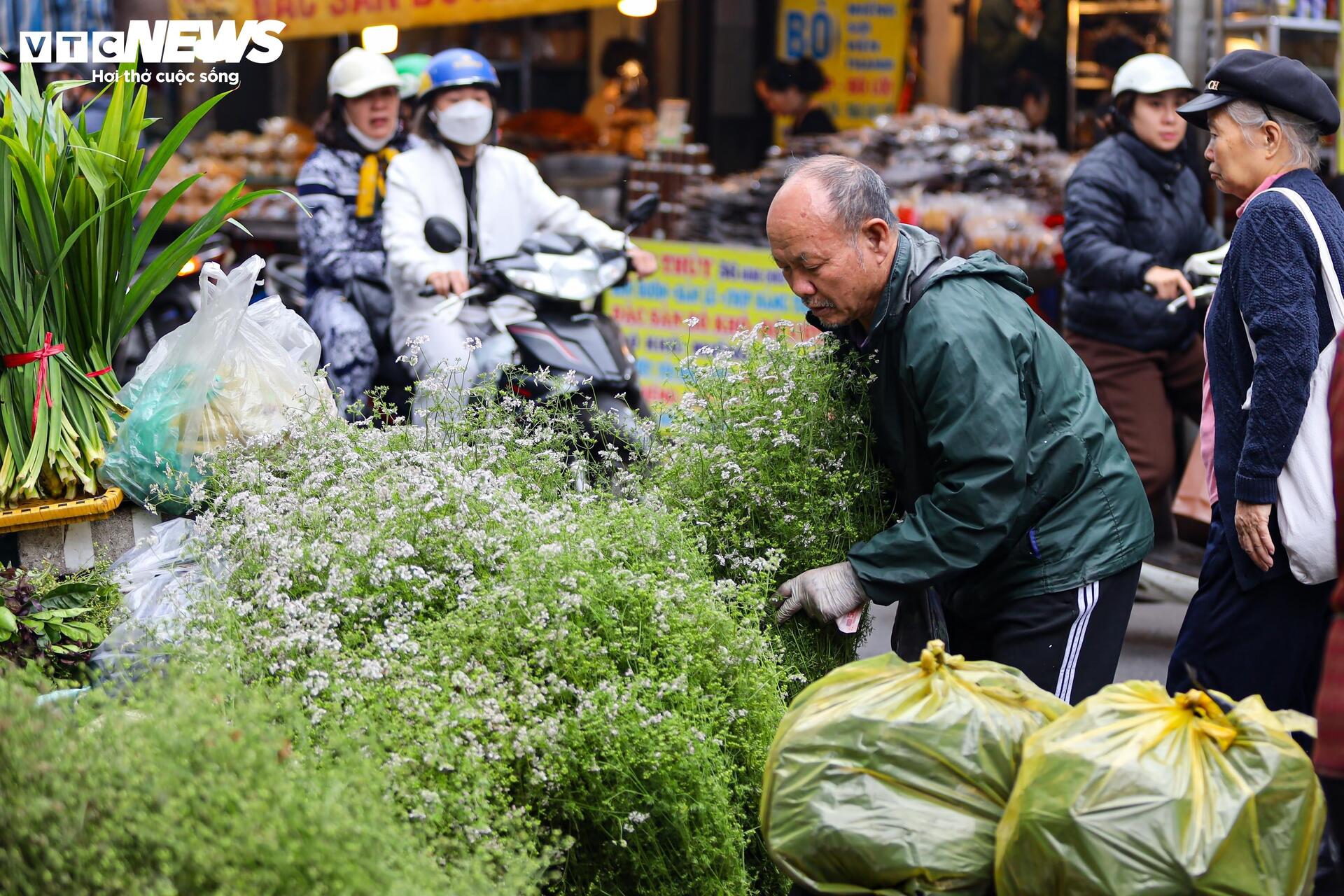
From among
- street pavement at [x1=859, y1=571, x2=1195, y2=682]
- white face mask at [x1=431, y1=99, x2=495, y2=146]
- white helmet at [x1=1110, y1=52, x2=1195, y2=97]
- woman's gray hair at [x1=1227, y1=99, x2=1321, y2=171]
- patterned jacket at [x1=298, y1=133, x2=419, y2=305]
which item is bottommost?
street pavement at [x1=859, y1=571, x2=1195, y2=682]

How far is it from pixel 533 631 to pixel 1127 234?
13.9ft

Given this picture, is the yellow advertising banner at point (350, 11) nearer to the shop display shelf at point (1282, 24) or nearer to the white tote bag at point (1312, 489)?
the shop display shelf at point (1282, 24)

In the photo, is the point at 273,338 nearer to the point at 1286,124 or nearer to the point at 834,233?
the point at 834,233

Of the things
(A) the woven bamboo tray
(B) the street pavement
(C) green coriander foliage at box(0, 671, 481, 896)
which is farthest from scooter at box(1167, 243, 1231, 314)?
(C) green coriander foliage at box(0, 671, 481, 896)

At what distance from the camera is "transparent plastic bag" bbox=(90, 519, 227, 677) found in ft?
7.96

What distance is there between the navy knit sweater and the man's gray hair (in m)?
0.89

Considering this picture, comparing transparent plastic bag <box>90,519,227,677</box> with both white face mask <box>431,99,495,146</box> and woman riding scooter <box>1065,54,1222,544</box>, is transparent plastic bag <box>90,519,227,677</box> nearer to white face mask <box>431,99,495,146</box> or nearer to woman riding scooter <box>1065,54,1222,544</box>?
white face mask <box>431,99,495,146</box>

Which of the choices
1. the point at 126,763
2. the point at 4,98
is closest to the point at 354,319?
the point at 4,98

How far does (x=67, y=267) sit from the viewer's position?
3.30 m

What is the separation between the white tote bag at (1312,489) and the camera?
118 inches

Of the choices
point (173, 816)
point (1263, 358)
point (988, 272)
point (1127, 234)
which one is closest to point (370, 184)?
point (1127, 234)

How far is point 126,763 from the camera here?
1.77 m

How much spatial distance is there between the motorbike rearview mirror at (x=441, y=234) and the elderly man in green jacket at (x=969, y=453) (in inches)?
87.5

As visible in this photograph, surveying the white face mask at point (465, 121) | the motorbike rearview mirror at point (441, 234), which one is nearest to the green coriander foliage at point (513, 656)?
the motorbike rearview mirror at point (441, 234)
